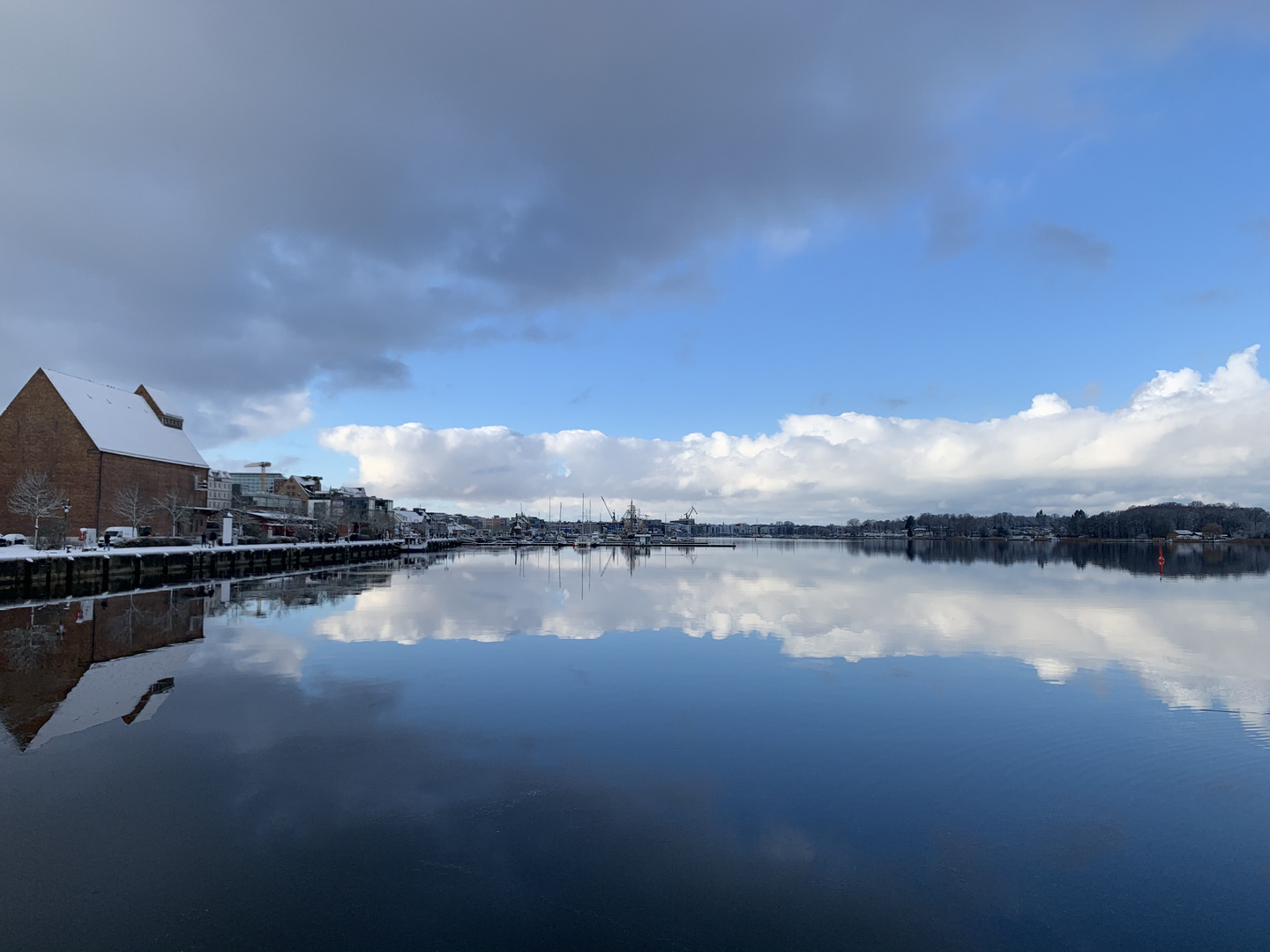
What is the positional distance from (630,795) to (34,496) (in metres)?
69.4

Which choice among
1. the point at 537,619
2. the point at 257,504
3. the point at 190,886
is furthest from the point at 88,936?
the point at 257,504

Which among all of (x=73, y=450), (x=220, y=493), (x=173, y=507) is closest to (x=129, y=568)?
(x=73, y=450)

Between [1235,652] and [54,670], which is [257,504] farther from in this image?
[1235,652]

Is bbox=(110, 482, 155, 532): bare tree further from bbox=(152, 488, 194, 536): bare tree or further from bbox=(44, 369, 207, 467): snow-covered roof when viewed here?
bbox=(44, 369, 207, 467): snow-covered roof

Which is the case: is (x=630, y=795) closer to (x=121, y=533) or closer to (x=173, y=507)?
(x=121, y=533)

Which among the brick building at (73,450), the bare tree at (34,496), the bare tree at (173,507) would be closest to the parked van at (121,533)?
the brick building at (73,450)

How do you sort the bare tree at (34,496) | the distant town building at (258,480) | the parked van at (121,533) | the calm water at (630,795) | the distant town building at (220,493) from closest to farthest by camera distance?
the calm water at (630,795) < the bare tree at (34,496) < the parked van at (121,533) < the distant town building at (220,493) < the distant town building at (258,480)

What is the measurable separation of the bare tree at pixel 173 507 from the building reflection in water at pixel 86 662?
133 feet

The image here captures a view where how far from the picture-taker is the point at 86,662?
1867cm

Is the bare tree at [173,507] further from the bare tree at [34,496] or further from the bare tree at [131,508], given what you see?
the bare tree at [34,496]

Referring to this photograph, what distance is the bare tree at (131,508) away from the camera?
62.9 meters

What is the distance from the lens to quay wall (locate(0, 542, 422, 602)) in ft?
120

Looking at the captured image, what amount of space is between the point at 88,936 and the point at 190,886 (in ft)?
3.07

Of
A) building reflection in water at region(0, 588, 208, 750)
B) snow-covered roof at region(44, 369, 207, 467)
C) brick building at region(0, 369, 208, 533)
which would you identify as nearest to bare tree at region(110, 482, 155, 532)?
brick building at region(0, 369, 208, 533)
